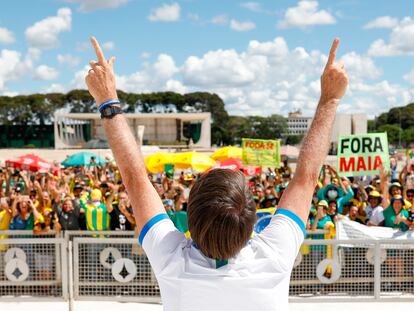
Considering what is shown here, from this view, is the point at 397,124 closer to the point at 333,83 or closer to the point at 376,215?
the point at 376,215

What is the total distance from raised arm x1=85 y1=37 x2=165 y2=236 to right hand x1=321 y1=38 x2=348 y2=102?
660 mm

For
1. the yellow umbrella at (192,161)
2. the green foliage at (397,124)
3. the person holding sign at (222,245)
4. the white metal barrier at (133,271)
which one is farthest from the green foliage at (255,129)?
the person holding sign at (222,245)

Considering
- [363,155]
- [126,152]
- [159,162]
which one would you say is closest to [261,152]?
[159,162]

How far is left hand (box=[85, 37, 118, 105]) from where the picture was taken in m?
1.81

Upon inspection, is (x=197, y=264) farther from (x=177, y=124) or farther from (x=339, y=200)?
(x=177, y=124)

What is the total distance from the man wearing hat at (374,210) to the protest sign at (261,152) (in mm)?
5093

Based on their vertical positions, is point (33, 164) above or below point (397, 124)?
below

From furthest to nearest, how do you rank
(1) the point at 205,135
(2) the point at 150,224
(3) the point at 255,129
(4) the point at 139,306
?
(3) the point at 255,129 → (1) the point at 205,135 → (4) the point at 139,306 → (2) the point at 150,224

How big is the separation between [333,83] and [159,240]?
789 mm

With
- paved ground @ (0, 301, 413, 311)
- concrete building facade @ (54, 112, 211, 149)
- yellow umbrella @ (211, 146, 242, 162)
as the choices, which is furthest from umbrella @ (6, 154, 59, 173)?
concrete building facade @ (54, 112, 211, 149)

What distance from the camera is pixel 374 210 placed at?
788 centimetres

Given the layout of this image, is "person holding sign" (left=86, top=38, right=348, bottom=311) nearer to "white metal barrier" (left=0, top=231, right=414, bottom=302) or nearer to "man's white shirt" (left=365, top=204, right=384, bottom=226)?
"white metal barrier" (left=0, top=231, right=414, bottom=302)

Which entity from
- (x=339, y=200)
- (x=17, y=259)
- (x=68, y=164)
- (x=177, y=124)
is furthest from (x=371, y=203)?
(x=177, y=124)

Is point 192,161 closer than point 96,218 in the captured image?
No
